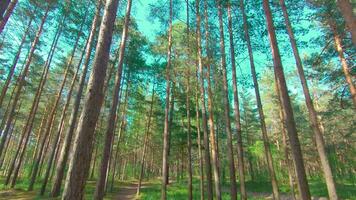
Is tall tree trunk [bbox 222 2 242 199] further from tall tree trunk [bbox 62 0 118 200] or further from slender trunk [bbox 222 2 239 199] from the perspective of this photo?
tall tree trunk [bbox 62 0 118 200]

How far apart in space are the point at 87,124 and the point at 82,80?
8893 millimetres

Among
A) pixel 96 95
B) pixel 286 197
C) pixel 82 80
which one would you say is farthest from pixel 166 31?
pixel 286 197

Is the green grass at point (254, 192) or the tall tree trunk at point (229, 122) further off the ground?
the tall tree trunk at point (229, 122)

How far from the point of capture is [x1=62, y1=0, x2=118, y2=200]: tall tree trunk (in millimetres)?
4055

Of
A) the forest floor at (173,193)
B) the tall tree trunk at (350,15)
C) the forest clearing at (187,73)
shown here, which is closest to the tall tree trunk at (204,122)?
the forest clearing at (187,73)

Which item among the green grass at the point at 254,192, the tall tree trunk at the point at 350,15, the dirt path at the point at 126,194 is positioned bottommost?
the dirt path at the point at 126,194

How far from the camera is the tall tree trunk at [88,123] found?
13.3 feet

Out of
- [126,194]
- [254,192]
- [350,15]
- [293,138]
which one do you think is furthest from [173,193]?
[350,15]

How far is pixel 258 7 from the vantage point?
34.2ft

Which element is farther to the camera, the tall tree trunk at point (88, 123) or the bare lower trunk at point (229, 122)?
the bare lower trunk at point (229, 122)

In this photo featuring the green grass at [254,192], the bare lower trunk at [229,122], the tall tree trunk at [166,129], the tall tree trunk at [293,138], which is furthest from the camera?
the green grass at [254,192]

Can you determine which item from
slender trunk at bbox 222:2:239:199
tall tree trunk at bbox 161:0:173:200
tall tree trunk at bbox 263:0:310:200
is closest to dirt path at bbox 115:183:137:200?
tall tree trunk at bbox 161:0:173:200

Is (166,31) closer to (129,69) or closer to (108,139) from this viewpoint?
(129,69)

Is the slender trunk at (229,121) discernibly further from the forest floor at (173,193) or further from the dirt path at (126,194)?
the dirt path at (126,194)
